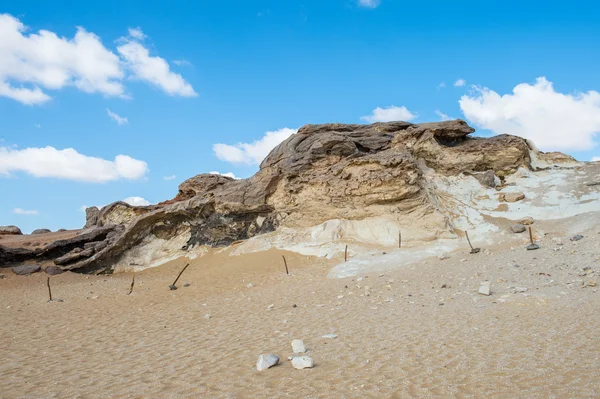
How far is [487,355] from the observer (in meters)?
6.22

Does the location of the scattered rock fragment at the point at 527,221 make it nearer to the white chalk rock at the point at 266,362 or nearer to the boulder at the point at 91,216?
the white chalk rock at the point at 266,362

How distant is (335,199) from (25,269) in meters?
19.6

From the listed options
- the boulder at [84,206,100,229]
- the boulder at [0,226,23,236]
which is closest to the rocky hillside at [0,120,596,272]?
the boulder at [84,206,100,229]

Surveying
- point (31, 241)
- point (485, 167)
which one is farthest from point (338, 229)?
point (31, 241)

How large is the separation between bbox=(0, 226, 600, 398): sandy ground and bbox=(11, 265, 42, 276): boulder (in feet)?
21.5

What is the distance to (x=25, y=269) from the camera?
23031 millimetres

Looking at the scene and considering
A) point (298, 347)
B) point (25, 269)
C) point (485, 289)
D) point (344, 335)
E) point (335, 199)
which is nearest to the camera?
point (298, 347)

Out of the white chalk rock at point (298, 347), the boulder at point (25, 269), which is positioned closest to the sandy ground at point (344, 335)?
the white chalk rock at point (298, 347)

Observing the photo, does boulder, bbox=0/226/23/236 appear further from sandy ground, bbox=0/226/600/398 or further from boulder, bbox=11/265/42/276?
sandy ground, bbox=0/226/600/398

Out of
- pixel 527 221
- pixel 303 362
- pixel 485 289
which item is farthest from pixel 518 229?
pixel 303 362

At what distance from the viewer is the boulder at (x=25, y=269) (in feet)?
74.8

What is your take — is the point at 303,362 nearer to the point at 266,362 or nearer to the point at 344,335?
the point at 266,362

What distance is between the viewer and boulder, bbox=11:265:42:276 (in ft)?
74.8

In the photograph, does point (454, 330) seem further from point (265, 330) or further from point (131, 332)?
point (131, 332)
